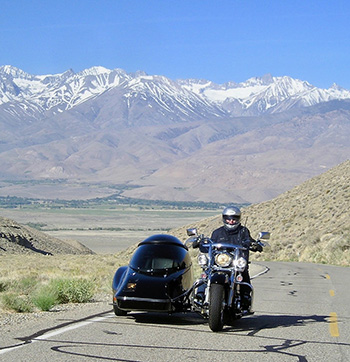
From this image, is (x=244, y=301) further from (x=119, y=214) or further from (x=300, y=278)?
(x=119, y=214)

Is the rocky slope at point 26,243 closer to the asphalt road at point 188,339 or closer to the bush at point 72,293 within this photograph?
the bush at point 72,293

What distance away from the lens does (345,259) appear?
118 ft

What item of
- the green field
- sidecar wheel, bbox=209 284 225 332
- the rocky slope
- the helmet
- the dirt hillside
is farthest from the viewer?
the green field

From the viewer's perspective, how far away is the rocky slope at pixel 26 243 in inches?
2087

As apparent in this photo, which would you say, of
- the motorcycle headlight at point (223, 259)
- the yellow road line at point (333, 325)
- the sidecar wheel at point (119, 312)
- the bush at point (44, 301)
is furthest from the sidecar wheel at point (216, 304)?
the bush at point (44, 301)

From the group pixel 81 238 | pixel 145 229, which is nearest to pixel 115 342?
pixel 81 238

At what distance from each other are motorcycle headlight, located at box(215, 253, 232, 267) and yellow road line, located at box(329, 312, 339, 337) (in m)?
1.85

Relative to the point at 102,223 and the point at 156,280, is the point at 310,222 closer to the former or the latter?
the point at 156,280

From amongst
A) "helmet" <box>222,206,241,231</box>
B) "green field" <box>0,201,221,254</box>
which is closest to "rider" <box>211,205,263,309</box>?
"helmet" <box>222,206,241,231</box>

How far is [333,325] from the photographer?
11.1 metres

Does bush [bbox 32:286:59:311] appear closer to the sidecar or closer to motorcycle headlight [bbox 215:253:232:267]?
the sidecar

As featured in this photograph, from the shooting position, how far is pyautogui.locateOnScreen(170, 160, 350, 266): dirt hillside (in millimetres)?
40034

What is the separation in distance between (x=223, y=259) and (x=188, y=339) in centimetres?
134

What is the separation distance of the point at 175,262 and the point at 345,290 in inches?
327
